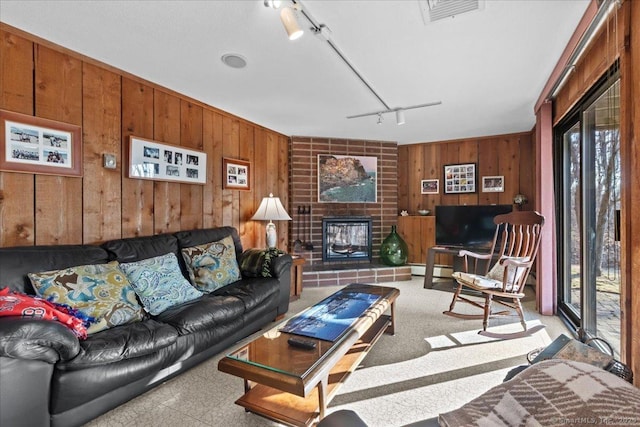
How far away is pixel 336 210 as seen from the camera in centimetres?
511

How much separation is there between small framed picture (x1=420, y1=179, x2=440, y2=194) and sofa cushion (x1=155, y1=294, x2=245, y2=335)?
4067 millimetres

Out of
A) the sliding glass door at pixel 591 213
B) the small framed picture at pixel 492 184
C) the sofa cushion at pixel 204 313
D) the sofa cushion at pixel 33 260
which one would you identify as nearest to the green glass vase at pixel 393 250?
the small framed picture at pixel 492 184

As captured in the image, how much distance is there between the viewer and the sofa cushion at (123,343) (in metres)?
1.54

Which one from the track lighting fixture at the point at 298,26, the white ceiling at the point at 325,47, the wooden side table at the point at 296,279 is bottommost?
the wooden side table at the point at 296,279

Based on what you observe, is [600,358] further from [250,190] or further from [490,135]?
[490,135]

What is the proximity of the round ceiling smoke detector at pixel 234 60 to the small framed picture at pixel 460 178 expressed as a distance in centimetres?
403

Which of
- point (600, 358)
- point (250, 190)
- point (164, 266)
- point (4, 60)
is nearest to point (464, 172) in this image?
point (250, 190)

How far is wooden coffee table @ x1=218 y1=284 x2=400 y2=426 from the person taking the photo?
138 centimetres

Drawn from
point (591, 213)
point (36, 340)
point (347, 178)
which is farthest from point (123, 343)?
point (347, 178)

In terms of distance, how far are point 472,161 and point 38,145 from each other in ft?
17.9

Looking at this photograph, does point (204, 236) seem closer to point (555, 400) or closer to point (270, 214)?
point (270, 214)

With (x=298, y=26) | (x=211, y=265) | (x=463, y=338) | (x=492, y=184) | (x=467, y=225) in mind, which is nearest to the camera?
(x=298, y=26)

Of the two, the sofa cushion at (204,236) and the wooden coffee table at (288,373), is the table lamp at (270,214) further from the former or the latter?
the wooden coffee table at (288,373)

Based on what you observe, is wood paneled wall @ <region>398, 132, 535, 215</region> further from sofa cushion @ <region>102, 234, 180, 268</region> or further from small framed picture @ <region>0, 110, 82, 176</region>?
small framed picture @ <region>0, 110, 82, 176</region>
